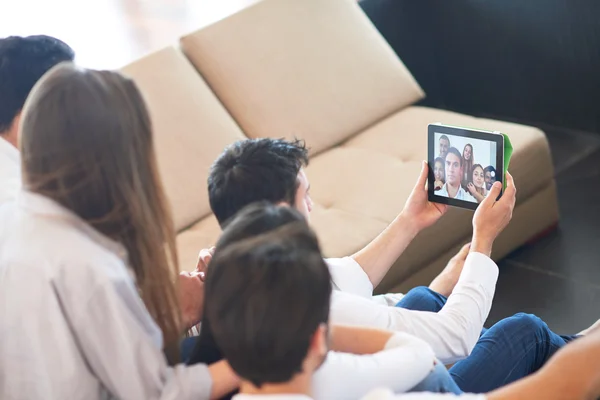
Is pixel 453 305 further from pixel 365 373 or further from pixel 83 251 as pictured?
pixel 83 251

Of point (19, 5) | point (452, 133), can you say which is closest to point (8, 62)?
point (452, 133)

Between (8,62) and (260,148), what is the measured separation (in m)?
0.54

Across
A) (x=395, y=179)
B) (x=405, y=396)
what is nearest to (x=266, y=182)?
(x=405, y=396)

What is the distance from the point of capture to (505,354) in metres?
1.65

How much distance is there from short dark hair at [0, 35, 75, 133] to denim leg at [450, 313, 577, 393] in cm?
99

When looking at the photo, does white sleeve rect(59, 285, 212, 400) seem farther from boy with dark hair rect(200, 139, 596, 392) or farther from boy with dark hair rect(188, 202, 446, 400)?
boy with dark hair rect(200, 139, 596, 392)

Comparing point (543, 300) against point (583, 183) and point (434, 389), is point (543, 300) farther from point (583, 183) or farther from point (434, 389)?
point (434, 389)

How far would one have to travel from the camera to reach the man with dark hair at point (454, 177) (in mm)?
1796

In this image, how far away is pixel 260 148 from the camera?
1.60 m

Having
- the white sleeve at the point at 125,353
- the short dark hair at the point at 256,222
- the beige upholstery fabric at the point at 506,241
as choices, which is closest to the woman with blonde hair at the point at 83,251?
the white sleeve at the point at 125,353

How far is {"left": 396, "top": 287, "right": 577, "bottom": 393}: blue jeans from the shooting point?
1615 millimetres

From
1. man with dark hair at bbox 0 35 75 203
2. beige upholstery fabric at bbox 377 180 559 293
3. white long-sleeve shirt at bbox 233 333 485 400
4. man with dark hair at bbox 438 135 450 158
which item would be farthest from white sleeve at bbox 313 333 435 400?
beige upholstery fabric at bbox 377 180 559 293

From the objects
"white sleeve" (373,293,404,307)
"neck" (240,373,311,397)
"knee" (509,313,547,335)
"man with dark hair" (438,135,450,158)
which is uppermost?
"man with dark hair" (438,135,450,158)

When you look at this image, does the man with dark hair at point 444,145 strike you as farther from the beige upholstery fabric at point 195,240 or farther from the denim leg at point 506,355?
the beige upholstery fabric at point 195,240
